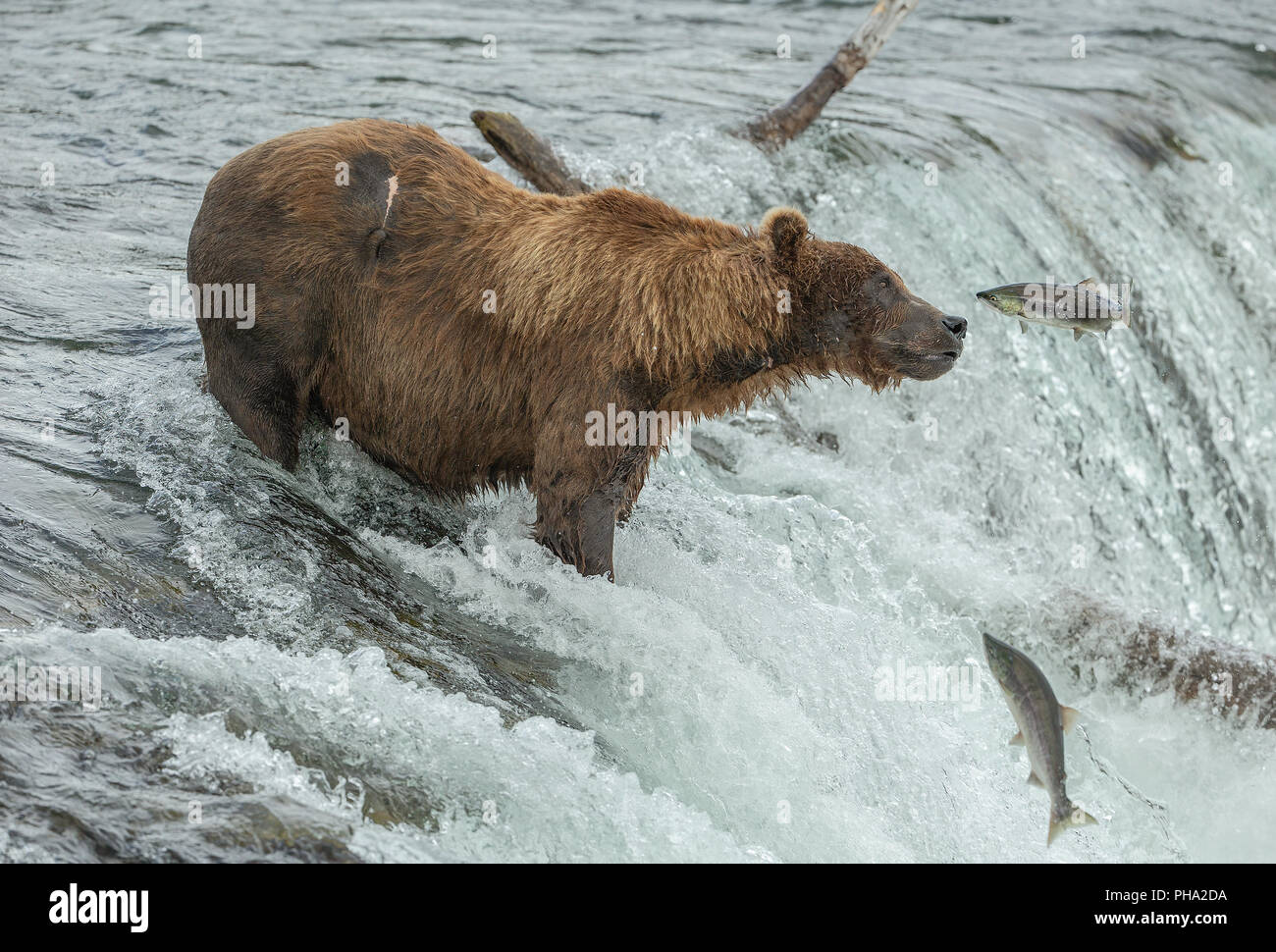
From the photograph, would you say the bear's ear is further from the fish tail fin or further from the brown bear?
the fish tail fin

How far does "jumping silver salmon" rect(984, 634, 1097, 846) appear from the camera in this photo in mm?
4262

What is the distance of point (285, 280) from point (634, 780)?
218 cm

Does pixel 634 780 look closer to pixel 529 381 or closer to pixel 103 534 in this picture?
pixel 529 381

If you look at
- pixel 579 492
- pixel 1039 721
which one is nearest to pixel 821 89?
pixel 579 492

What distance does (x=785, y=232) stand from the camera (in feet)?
15.5

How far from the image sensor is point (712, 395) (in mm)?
4910

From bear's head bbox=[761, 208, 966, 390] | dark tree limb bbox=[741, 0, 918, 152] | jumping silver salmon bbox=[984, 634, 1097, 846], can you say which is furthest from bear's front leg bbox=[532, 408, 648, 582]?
dark tree limb bbox=[741, 0, 918, 152]

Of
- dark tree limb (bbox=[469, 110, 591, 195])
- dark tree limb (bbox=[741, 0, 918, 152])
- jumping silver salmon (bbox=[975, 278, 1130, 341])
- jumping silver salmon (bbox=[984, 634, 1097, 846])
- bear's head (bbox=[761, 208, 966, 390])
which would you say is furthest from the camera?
dark tree limb (bbox=[741, 0, 918, 152])

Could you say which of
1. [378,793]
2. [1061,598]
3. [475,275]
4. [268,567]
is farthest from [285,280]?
[1061,598]

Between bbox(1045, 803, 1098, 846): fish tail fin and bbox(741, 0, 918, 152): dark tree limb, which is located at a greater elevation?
bbox(741, 0, 918, 152): dark tree limb

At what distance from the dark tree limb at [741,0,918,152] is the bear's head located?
12.8 ft

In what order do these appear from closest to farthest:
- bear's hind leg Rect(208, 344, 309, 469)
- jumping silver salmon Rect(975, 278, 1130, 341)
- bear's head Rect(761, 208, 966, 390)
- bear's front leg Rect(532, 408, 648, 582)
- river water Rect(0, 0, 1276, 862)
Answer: river water Rect(0, 0, 1276, 862) → bear's front leg Rect(532, 408, 648, 582) → bear's head Rect(761, 208, 966, 390) → bear's hind leg Rect(208, 344, 309, 469) → jumping silver salmon Rect(975, 278, 1130, 341)

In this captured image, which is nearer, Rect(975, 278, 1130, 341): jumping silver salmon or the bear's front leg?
the bear's front leg

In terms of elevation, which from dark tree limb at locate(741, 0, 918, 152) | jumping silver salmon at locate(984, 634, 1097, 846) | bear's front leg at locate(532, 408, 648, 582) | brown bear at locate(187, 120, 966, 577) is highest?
dark tree limb at locate(741, 0, 918, 152)
